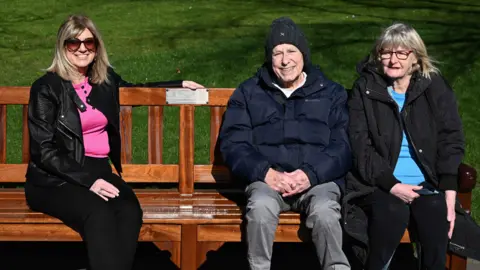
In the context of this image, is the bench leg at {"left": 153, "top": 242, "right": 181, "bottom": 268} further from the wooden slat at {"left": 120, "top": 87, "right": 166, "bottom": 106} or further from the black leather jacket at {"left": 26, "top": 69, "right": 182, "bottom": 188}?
the wooden slat at {"left": 120, "top": 87, "right": 166, "bottom": 106}

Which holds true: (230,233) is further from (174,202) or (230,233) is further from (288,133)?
(288,133)

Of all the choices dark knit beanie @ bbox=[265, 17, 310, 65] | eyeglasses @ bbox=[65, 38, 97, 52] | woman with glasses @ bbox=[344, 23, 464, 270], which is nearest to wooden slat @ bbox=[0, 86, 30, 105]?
eyeglasses @ bbox=[65, 38, 97, 52]

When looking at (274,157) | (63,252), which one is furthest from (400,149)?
(63,252)

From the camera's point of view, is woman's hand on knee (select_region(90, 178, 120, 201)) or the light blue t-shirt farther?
the light blue t-shirt

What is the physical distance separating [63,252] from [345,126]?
2.36 m

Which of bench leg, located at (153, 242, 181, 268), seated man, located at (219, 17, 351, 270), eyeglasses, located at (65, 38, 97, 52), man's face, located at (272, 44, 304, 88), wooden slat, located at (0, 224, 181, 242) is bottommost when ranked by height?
bench leg, located at (153, 242, 181, 268)

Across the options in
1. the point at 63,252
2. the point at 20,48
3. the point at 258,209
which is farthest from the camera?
the point at 20,48

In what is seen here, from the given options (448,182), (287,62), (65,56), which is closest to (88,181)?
(65,56)

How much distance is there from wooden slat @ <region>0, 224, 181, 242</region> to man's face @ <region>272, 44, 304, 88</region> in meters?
1.09

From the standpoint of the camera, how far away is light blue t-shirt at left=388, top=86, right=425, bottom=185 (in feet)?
17.7

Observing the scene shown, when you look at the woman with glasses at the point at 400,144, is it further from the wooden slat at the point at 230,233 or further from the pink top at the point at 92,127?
the pink top at the point at 92,127

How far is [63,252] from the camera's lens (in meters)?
6.60

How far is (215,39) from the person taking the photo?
1251 cm

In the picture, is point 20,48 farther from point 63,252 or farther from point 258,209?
point 258,209
